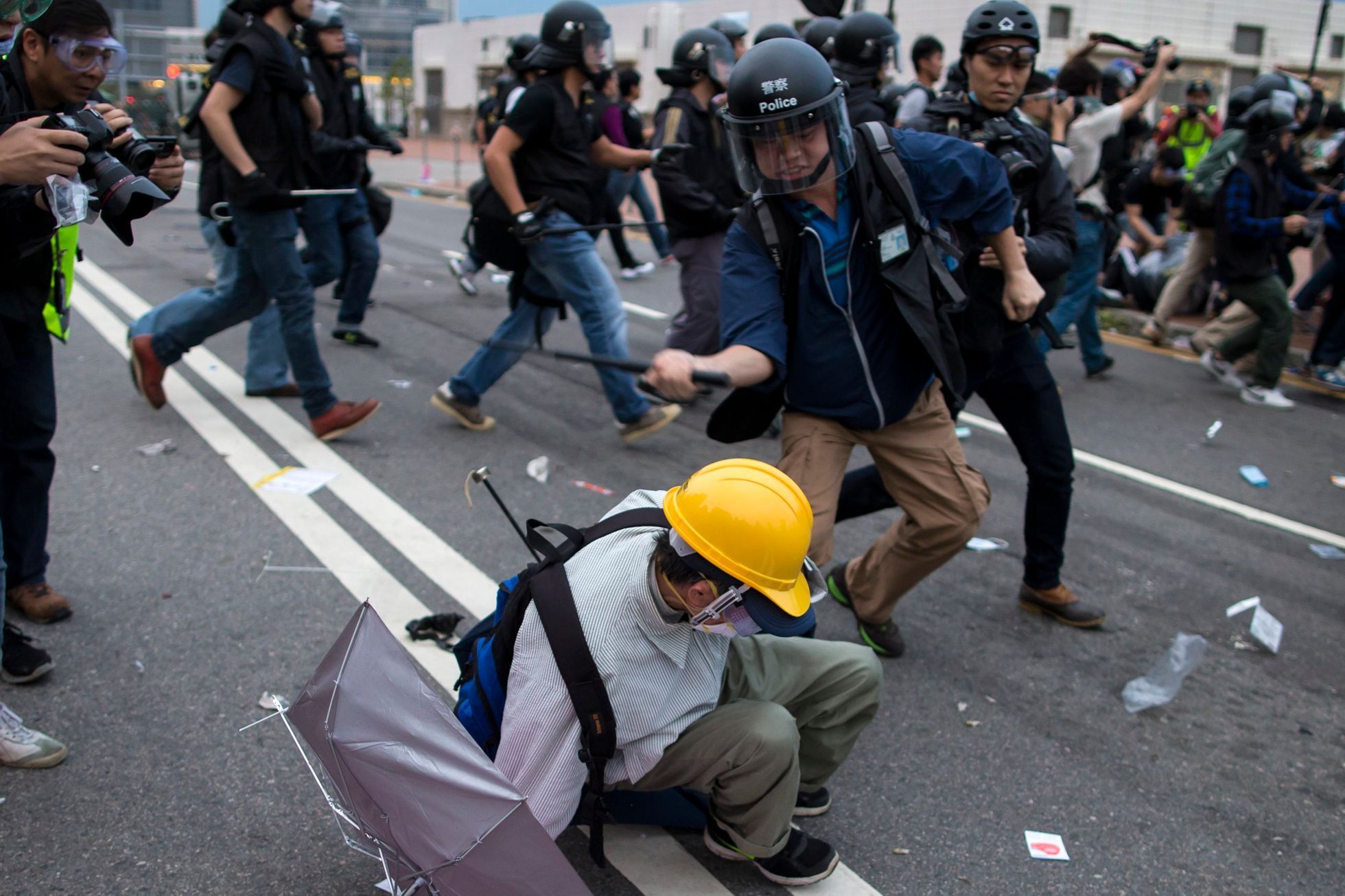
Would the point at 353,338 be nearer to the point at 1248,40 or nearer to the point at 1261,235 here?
the point at 1261,235

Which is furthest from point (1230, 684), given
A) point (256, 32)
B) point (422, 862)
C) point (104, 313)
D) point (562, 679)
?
point (104, 313)

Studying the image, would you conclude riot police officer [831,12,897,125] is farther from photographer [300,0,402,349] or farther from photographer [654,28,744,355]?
photographer [300,0,402,349]

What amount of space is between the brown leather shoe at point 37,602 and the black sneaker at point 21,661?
0.28 m

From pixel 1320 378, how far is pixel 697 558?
7435 millimetres

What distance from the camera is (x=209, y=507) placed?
A: 4816mm

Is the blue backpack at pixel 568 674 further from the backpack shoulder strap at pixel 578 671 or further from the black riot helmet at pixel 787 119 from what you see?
the black riot helmet at pixel 787 119

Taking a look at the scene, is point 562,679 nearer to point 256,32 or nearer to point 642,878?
point 642,878

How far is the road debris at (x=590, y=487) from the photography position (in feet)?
17.3

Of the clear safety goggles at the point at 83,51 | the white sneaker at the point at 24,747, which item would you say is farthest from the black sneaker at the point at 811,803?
the clear safety goggles at the point at 83,51

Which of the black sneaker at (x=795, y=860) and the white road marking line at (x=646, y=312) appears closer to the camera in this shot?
the black sneaker at (x=795, y=860)

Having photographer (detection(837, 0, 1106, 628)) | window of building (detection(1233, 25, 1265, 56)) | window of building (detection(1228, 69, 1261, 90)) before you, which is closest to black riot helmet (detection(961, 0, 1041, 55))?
photographer (detection(837, 0, 1106, 628))

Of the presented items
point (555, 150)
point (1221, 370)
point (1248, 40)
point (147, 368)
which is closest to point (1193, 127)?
point (1221, 370)

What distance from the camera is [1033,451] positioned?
13.4 ft

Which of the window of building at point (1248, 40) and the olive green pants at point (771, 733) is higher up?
the window of building at point (1248, 40)
